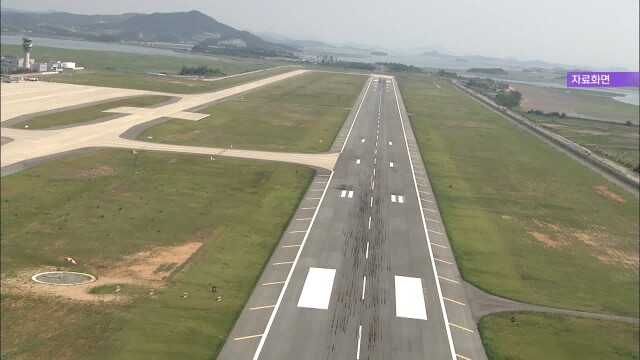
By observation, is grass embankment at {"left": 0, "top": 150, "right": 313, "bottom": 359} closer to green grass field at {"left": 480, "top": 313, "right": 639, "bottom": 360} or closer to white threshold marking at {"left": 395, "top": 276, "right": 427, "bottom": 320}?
white threshold marking at {"left": 395, "top": 276, "right": 427, "bottom": 320}

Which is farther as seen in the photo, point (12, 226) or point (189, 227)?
point (189, 227)

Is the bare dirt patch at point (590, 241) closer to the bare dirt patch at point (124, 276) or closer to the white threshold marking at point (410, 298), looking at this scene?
the white threshold marking at point (410, 298)

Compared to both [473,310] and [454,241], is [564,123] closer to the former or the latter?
[454,241]

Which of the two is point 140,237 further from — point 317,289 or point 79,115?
point 79,115

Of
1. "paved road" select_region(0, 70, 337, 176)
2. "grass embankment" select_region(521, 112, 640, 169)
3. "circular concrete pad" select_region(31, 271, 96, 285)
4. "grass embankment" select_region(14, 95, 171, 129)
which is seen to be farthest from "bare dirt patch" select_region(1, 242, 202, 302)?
"grass embankment" select_region(521, 112, 640, 169)

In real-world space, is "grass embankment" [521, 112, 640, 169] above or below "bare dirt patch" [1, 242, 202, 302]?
above

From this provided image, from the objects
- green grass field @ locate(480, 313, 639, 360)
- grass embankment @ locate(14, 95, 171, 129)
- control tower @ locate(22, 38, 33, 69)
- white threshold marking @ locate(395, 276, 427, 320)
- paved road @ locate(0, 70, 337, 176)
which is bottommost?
green grass field @ locate(480, 313, 639, 360)

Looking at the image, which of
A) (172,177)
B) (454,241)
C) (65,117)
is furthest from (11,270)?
(65,117)
